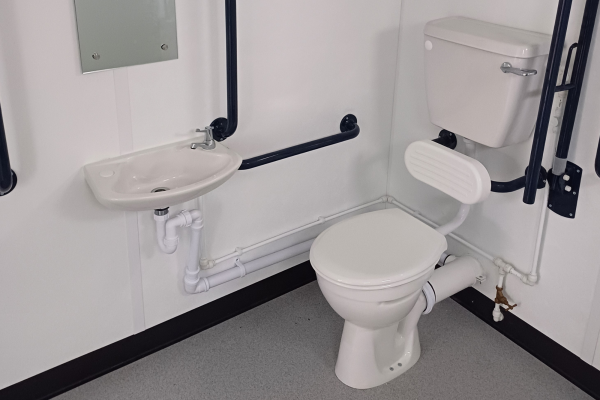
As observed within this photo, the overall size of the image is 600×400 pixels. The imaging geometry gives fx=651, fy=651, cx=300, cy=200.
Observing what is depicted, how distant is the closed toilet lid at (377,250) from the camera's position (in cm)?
183

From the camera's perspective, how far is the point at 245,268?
7.36 feet

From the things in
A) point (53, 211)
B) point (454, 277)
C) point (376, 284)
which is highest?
point (53, 211)

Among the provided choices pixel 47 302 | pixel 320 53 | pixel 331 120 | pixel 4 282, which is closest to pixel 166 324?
pixel 47 302

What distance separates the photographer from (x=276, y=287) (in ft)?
8.11

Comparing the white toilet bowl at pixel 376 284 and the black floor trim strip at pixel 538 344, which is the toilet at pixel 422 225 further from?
the black floor trim strip at pixel 538 344

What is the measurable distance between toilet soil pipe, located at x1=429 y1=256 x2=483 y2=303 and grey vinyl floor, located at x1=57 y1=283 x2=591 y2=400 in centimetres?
16

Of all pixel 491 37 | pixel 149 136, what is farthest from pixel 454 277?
pixel 149 136

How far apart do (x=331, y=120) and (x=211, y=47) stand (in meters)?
0.58

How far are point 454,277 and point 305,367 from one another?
1.98ft

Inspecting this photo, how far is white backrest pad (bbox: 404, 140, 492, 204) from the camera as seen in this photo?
6.38 feet

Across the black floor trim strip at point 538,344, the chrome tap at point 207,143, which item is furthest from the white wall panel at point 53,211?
the black floor trim strip at point 538,344

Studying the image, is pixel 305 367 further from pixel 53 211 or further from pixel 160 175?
pixel 53 211

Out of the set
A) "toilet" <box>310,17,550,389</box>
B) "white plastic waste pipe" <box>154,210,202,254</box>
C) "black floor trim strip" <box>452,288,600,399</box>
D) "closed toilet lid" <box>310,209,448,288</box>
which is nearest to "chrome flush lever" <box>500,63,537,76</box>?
"toilet" <box>310,17,550,389</box>

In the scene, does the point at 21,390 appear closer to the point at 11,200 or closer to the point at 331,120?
the point at 11,200
